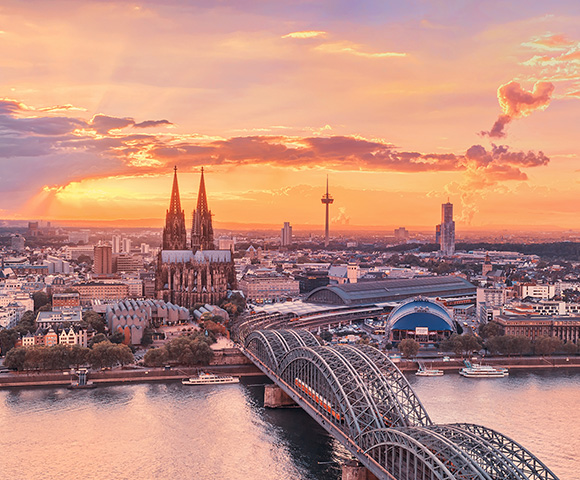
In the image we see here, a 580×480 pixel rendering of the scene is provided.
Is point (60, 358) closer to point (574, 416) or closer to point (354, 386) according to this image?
point (354, 386)

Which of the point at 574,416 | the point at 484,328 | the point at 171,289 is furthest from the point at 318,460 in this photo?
the point at 171,289

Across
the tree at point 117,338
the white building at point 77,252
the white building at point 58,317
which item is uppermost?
the white building at point 77,252

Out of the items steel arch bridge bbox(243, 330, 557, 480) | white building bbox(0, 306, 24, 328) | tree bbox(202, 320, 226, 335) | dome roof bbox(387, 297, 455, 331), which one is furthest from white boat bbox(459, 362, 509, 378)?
white building bbox(0, 306, 24, 328)

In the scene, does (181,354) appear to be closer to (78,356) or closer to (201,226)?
(78,356)

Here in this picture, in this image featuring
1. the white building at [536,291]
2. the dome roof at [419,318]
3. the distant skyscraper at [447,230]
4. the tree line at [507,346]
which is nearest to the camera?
the tree line at [507,346]

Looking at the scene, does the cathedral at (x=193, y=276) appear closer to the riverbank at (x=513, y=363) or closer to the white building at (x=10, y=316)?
the white building at (x=10, y=316)

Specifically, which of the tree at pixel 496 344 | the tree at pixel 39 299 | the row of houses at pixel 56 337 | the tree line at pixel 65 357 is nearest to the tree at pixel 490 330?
the tree at pixel 496 344
